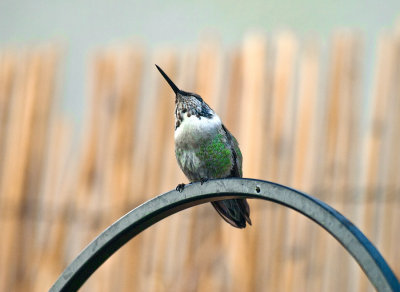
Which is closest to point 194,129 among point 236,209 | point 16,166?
point 236,209

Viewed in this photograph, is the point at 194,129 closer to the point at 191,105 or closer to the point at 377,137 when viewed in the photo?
the point at 191,105

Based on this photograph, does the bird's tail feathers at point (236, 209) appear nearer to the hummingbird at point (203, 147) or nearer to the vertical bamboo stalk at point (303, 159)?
the hummingbird at point (203, 147)

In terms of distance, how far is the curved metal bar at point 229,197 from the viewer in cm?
111

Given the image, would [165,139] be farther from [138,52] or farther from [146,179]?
[138,52]

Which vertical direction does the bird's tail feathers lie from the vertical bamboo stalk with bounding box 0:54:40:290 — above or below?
below

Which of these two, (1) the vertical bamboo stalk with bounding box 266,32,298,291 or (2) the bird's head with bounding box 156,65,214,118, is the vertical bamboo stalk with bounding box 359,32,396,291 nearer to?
(1) the vertical bamboo stalk with bounding box 266,32,298,291

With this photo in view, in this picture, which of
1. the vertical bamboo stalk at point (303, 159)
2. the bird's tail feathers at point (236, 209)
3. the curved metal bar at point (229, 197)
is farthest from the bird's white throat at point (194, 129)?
the vertical bamboo stalk at point (303, 159)

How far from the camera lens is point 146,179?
12.5ft

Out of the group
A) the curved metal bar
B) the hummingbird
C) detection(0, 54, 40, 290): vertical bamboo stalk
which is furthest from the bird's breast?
detection(0, 54, 40, 290): vertical bamboo stalk

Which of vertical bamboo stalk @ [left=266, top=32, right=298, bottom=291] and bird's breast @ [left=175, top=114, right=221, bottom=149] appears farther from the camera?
vertical bamboo stalk @ [left=266, top=32, right=298, bottom=291]

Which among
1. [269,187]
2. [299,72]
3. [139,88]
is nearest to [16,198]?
[139,88]

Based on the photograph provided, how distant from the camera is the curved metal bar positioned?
1107mm

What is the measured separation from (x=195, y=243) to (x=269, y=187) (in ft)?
7.66

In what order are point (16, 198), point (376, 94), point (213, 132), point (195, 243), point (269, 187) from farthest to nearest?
point (16, 198)
point (195, 243)
point (376, 94)
point (213, 132)
point (269, 187)
